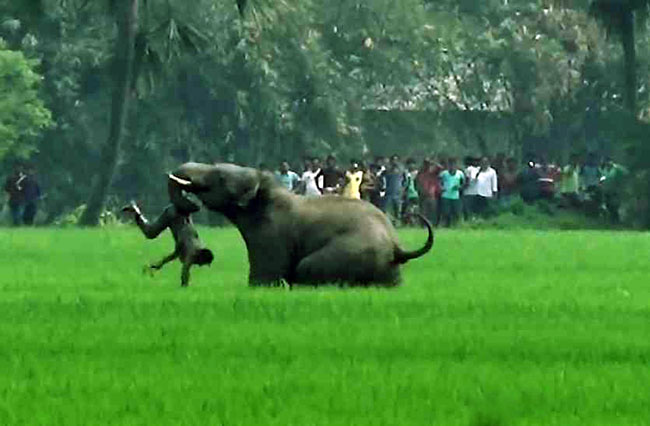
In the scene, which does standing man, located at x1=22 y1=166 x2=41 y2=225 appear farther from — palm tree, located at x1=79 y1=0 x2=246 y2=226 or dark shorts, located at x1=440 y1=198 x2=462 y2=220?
dark shorts, located at x1=440 y1=198 x2=462 y2=220

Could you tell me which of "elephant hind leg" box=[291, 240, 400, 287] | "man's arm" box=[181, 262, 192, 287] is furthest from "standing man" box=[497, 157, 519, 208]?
"man's arm" box=[181, 262, 192, 287]

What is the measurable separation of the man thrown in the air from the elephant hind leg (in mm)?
769

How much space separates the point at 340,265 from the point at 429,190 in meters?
37.7

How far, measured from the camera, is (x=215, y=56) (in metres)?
74.9

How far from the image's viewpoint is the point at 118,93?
182 feet

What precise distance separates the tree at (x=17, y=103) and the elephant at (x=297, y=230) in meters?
40.9

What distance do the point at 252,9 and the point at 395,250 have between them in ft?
117

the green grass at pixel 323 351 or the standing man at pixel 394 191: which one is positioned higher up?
the green grass at pixel 323 351

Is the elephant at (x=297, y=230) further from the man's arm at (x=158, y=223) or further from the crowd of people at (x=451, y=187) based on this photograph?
the crowd of people at (x=451, y=187)

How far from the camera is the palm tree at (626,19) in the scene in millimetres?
60312

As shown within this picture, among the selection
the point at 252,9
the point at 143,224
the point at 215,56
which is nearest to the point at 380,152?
the point at 215,56

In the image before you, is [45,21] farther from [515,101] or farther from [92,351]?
[92,351]

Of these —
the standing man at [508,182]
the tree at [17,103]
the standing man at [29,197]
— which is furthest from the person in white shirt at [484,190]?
the tree at [17,103]

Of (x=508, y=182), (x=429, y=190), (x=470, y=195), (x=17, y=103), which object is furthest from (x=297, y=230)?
(x=17, y=103)
